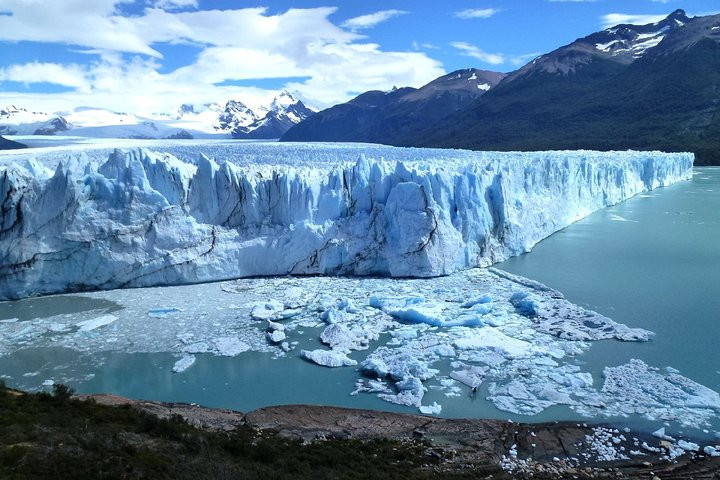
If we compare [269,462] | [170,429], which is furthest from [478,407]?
[170,429]

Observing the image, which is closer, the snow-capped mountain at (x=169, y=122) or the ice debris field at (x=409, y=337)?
the ice debris field at (x=409, y=337)

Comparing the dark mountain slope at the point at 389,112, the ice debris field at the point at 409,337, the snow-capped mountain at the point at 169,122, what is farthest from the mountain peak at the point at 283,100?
the ice debris field at the point at 409,337

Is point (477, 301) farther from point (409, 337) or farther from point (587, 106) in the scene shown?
point (587, 106)

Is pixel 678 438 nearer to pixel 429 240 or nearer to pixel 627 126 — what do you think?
pixel 429 240

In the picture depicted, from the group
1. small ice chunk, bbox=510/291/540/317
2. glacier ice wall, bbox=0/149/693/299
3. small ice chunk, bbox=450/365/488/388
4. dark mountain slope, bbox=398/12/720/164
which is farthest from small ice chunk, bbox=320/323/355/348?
dark mountain slope, bbox=398/12/720/164

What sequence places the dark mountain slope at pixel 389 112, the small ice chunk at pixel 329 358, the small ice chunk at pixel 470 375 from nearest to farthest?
1. the small ice chunk at pixel 470 375
2. the small ice chunk at pixel 329 358
3. the dark mountain slope at pixel 389 112

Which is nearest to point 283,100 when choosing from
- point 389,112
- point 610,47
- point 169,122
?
point 169,122

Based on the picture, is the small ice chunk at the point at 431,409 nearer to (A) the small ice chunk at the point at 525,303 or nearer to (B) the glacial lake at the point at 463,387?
(B) the glacial lake at the point at 463,387
